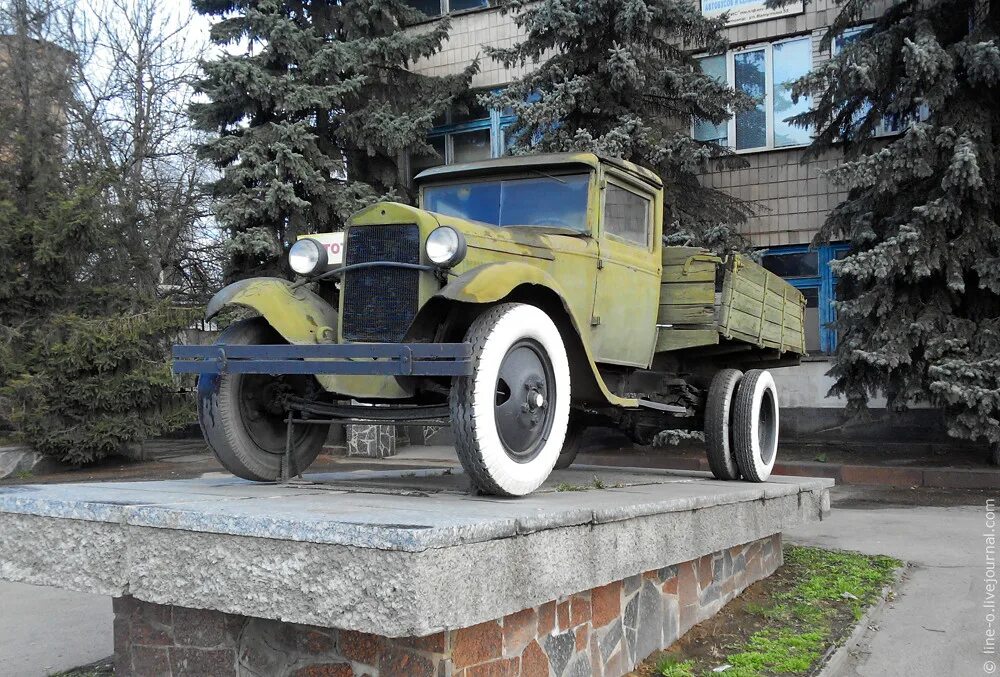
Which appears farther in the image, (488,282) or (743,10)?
(743,10)

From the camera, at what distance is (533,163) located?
568 cm

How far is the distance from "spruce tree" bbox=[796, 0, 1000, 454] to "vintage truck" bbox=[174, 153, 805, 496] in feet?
19.2

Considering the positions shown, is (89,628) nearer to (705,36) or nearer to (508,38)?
(705,36)

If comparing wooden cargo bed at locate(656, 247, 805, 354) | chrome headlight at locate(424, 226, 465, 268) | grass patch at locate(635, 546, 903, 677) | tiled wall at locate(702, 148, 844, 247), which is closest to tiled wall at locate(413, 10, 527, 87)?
tiled wall at locate(702, 148, 844, 247)

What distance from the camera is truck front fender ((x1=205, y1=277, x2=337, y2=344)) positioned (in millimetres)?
4781

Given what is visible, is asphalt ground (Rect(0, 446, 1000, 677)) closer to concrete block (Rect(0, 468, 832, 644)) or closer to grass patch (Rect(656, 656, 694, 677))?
grass patch (Rect(656, 656, 694, 677))

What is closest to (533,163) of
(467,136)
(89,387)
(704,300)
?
(704,300)

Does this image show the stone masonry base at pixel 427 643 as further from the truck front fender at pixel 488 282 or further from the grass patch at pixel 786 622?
the truck front fender at pixel 488 282

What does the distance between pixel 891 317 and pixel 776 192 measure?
4.07 m

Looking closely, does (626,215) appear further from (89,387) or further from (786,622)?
(89,387)

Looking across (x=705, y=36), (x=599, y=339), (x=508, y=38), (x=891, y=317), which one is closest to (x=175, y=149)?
(x=508, y=38)

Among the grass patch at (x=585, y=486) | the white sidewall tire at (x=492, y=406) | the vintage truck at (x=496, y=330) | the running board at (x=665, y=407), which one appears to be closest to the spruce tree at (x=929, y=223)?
the vintage truck at (x=496, y=330)

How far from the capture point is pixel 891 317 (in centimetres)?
1229

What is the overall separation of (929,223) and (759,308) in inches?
247
